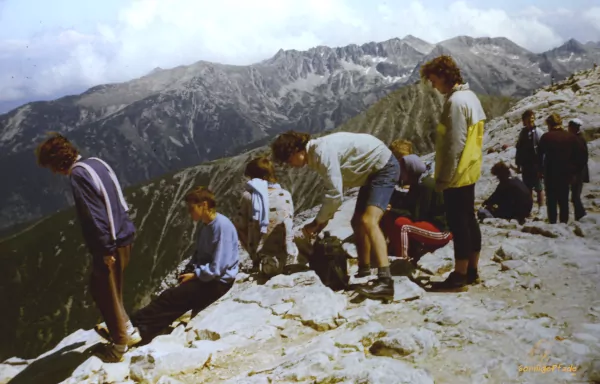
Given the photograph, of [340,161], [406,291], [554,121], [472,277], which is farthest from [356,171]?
[554,121]

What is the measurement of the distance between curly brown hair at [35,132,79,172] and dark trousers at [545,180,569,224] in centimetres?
894

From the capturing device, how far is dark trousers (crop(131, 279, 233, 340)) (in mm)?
6824

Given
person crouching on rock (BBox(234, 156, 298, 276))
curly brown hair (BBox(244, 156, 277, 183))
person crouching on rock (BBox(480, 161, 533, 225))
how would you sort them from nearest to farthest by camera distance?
person crouching on rock (BBox(234, 156, 298, 276)), curly brown hair (BBox(244, 156, 277, 183)), person crouching on rock (BBox(480, 161, 533, 225))

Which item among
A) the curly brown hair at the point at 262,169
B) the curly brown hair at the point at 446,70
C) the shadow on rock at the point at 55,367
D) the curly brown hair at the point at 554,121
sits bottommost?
the shadow on rock at the point at 55,367

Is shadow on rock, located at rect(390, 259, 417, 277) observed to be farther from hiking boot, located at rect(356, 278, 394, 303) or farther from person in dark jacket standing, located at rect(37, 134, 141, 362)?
person in dark jacket standing, located at rect(37, 134, 141, 362)

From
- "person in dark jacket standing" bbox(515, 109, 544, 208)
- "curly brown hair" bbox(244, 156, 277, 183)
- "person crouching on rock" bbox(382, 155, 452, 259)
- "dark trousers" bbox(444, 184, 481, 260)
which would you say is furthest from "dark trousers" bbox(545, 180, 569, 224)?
"curly brown hair" bbox(244, 156, 277, 183)

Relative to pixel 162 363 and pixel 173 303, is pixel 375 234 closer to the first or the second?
pixel 162 363

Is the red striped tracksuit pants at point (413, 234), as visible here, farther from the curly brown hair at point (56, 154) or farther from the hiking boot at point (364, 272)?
the curly brown hair at point (56, 154)

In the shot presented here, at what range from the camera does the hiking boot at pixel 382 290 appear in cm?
606

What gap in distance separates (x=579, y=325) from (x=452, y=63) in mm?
3510

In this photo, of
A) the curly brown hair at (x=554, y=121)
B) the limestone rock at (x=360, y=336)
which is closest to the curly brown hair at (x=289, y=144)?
the limestone rock at (x=360, y=336)

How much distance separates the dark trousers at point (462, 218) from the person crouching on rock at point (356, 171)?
2.85 ft

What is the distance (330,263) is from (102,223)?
3.63 meters

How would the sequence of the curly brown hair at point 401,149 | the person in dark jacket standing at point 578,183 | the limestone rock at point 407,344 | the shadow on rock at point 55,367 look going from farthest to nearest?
the person in dark jacket standing at point 578,183
the curly brown hair at point 401,149
the shadow on rock at point 55,367
the limestone rock at point 407,344
